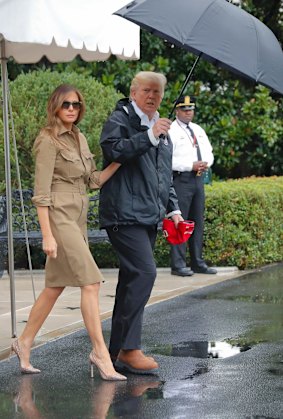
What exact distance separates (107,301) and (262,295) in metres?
1.52

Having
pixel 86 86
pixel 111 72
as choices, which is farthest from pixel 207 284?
pixel 111 72

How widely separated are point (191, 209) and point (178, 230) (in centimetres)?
492

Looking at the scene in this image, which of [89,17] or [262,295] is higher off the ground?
[89,17]

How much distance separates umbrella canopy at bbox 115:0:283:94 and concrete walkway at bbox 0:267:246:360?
2.52 meters

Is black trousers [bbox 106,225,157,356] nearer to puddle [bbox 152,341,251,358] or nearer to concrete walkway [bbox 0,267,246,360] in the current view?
puddle [bbox 152,341,251,358]

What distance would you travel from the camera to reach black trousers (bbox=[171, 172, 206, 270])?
1255cm

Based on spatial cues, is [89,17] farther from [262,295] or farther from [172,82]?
[172,82]

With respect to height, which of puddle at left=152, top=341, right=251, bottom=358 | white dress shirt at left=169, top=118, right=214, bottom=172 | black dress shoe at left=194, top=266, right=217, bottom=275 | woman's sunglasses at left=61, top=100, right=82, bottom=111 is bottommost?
black dress shoe at left=194, top=266, right=217, bottom=275

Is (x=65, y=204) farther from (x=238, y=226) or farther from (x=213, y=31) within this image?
(x=238, y=226)

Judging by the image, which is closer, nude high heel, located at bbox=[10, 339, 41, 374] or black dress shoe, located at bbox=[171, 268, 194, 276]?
nude high heel, located at bbox=[10, 339, 41, 374]

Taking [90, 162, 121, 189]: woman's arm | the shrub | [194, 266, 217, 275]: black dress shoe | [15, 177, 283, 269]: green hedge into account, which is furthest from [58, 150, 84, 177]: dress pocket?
the shrub

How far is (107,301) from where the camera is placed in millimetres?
10766

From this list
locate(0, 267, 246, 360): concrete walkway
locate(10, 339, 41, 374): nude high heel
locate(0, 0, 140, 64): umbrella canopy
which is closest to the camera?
locate(10, 339, 41, 374): nude high heel

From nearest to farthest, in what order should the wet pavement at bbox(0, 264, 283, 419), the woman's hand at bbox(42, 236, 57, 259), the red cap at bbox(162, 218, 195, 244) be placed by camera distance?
the wet pavement at bbox(0, 264, 283, 419) < the woman's hand at bbox(42, 236, 57, 259) < the red cap at bbox(162, 218, 195, 244)
